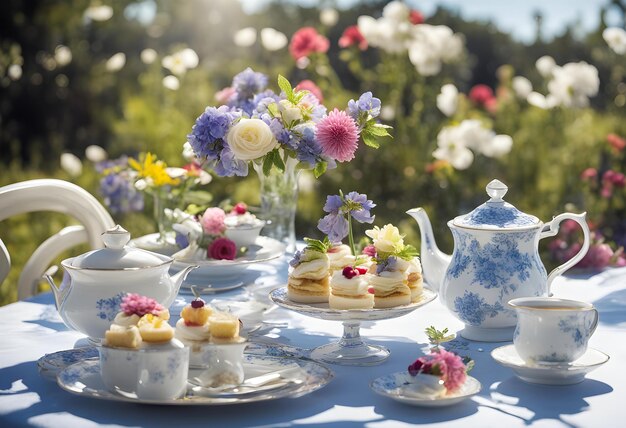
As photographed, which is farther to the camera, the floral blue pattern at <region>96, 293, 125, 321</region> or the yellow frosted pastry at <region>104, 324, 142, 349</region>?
the floral blue pattern at <region>96, 293, 125, 321</region>

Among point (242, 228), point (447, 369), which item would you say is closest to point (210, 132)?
point (242, 228)

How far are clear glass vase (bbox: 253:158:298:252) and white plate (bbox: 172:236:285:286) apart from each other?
10 cm

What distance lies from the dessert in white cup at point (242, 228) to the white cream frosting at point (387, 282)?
84 cm

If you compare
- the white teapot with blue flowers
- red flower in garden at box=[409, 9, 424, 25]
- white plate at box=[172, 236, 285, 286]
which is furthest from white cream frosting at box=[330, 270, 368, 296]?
red flower in garden at box=[409, 9, 424, 25]

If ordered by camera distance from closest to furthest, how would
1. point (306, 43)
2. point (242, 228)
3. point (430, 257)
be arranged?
1. point (430, 257)
2. point (242, 228)
3. point (306, 43)

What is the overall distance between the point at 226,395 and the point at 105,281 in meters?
0.49

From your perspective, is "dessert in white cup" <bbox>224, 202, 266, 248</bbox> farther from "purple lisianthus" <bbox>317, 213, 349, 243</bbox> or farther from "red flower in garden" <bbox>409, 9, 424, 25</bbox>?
"red flower in garden" <bbox>409, 9, 424, 25</bbox>

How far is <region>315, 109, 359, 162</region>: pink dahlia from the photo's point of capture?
224 centimetres

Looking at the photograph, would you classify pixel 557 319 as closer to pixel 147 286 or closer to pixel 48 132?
pixel 147 286

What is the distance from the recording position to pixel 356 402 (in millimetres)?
1885

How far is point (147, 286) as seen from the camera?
2.22 meters

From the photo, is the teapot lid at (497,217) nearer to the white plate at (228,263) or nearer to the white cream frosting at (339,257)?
the white cream frosting at (339,257)

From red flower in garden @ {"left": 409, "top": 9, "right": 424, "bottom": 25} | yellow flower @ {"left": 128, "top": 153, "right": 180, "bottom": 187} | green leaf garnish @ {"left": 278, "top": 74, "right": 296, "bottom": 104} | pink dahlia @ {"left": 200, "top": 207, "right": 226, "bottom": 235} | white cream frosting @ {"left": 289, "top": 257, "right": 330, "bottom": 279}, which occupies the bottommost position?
white cream frosting @ {"left": 289, "top": 257, "right": 330, "bottom": 279}

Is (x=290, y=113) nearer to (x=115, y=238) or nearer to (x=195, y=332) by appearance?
(x=115, y=238)
